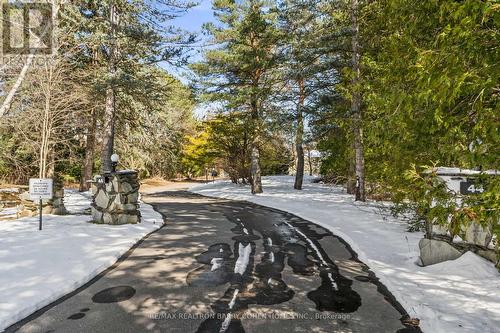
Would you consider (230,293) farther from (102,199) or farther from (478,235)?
(102,199)

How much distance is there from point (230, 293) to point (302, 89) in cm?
1940

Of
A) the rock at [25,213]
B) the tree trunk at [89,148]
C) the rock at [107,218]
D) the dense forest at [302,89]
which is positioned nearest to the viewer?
the dense forest at [302,89]

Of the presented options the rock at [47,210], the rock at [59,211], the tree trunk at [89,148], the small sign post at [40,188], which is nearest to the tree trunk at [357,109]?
the small sign post at [40,188]

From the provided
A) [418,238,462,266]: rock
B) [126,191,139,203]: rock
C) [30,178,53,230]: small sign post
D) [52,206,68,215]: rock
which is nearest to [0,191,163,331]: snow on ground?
[52,206,68,215]: rock

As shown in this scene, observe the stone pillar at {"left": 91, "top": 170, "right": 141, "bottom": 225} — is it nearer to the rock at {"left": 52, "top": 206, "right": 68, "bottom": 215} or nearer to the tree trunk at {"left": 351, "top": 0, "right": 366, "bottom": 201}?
the rock at {"left": 52, "top": 206, "right": 68, "bottom": 215}

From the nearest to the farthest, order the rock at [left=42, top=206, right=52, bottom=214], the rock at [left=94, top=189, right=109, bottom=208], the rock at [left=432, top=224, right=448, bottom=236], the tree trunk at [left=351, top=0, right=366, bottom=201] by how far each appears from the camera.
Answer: the rock at [left=432, top=224, right=448, bottom=236], the rock at [left=94, top=189, right=109, bottom=208], the rock at [left=42, top=206, right=52, bottom=214], the tree trunk at [left=351, top=0, right=366, bottom=201]

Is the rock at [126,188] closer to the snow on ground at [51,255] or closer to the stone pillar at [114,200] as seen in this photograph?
the stone pillar at [114,200]

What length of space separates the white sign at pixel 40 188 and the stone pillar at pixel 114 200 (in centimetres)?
170

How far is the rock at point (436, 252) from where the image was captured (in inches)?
266

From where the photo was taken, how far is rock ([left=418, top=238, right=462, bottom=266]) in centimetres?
675

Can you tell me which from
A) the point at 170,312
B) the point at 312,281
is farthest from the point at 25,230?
the point at 312,281

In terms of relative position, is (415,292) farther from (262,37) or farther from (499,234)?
(262,37)

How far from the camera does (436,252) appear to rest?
271 inches

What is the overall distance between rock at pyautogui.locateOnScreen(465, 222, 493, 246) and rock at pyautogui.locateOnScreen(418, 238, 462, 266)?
0.38m
